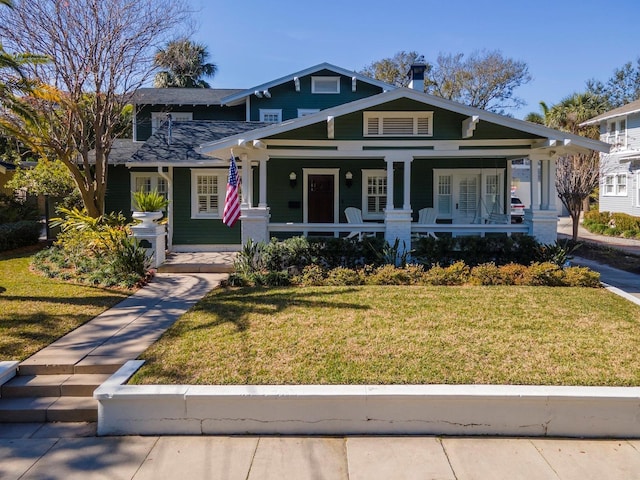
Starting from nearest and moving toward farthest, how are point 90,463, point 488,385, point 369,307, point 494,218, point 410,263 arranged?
point 90,463
point 488,385
point 369,307
point 410,263
point 494,218

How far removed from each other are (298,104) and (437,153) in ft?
27.3

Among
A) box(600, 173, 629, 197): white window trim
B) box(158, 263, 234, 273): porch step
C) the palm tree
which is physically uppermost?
the palm tree

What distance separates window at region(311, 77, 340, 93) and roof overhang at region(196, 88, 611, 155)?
774 centimetres

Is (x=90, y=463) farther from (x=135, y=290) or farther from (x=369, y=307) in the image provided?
(x=135, y=290)

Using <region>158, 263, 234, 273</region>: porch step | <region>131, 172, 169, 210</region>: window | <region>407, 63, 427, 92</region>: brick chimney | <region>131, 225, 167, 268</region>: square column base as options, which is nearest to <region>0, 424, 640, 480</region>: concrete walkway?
<region>158, 263, 234, 273</region>: porch step

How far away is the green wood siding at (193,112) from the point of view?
749 inches

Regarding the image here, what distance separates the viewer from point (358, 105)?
10555 millimetres

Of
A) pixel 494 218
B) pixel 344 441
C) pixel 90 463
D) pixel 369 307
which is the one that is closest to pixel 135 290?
pixel 369 307

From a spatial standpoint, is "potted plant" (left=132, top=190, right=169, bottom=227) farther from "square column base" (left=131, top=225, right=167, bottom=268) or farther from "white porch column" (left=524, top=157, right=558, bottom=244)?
"white porch column" (left=524, top=157, right=558, bottom=244)

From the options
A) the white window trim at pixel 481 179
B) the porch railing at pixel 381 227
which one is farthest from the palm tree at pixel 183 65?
the white window trim at pixel 481 179

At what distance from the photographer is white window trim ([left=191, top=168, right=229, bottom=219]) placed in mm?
13984

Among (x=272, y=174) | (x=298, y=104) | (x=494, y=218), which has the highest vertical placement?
(x=298, y=104)

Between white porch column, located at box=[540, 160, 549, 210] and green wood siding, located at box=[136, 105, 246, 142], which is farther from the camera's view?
green wood siding, located at box=[136, 105, 246, 142]

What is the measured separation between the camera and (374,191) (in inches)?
569
